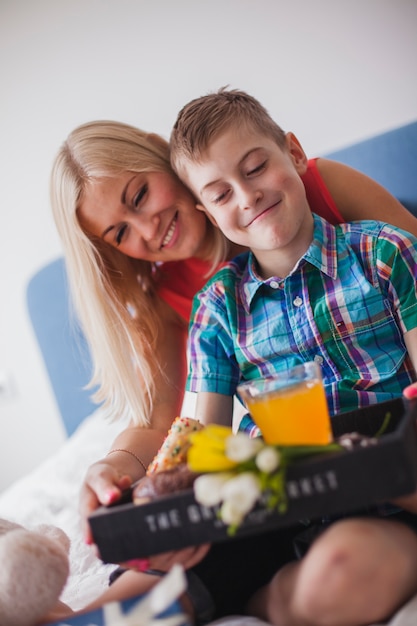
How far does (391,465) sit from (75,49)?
1958mm

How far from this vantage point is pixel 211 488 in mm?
716

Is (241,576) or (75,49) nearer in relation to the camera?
(241,576)

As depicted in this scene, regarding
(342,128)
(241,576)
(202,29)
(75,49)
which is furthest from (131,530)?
(75,49)

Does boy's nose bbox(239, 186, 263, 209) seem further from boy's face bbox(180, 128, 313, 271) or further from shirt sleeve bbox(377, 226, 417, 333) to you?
shirt sleeve bbox(377, 226, 417, 333)

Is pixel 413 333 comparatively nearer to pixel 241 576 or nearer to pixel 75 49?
pixel 241 576

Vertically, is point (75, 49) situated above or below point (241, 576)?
above

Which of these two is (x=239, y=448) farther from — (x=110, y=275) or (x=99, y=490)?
(x=110, y=275)

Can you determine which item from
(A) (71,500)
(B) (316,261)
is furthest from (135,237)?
(A) (71,500)

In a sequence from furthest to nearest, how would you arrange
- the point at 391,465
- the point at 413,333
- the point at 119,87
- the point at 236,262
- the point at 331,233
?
the point at 119,87 < the point at 236,262 < the point at 331,233 < the point at 413,333 < the point at 391,465

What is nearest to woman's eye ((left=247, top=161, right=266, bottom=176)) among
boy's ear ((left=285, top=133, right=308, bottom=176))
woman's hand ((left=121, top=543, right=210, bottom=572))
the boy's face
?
the boy's face

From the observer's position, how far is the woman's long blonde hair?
1514 millimetres

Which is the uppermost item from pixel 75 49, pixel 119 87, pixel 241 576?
pixel 75 49

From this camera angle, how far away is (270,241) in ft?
4.02

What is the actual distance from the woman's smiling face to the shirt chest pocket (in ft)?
1.51
